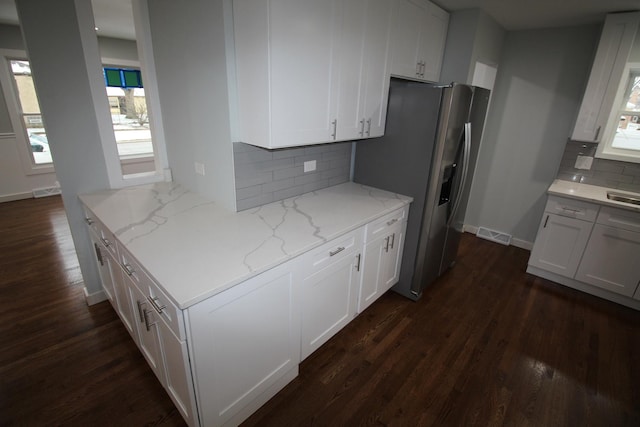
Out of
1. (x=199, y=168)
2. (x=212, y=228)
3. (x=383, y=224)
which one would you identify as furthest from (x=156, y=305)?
(x=383, y=224)

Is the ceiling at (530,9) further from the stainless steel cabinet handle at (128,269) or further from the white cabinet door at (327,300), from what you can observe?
the stainless steel cabinet handle at (128,269)

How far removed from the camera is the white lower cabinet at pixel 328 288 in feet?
5.62

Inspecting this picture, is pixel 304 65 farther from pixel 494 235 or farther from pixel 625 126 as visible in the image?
pixel 494 235

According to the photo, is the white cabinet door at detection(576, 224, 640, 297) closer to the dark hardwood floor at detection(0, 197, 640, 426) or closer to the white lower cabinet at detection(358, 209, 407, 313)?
the dark hardwood floor at detection(0, 197, 640, 426)

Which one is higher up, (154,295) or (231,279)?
(231,279)

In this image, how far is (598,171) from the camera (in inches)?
118

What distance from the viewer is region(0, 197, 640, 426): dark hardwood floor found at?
1680mm

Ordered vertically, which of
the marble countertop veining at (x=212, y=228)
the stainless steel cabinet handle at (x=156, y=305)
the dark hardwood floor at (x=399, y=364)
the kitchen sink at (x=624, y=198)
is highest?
the kitchen sink at (x=624, y=198)

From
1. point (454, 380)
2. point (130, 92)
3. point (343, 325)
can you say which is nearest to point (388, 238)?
point (343, 325)

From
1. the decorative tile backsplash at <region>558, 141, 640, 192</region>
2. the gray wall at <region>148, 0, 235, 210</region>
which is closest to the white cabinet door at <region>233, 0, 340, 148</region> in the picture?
the gray wall at <region>148, 0, 235, 210</region>

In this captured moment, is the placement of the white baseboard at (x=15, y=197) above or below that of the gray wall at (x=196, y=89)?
below

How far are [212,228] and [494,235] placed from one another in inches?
138

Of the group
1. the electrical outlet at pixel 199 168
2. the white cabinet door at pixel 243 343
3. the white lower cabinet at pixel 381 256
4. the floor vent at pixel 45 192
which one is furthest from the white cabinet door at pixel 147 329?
the floor vent at pixel 45 192

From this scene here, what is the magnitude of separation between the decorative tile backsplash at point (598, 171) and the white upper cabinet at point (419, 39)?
1.68 m
